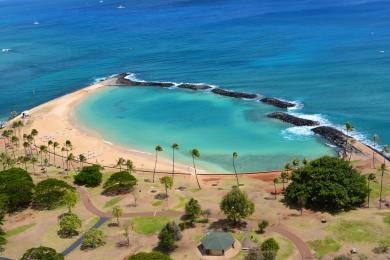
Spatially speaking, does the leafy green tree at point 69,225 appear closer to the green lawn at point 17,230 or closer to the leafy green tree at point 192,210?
the green lawn at point 17,230

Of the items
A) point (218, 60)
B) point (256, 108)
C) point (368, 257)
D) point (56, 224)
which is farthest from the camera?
A: point (218, 60)

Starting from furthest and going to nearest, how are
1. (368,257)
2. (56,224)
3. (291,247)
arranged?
1. (56,224)
2. (291,247)
3. (368,257)

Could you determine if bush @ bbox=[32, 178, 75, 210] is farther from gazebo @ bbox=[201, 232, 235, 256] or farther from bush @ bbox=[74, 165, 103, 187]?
gazebo @ bbox=[201, 232, 235, 256]

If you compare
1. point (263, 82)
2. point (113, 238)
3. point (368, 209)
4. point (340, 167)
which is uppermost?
point (263, 82)

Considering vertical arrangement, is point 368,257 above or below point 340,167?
below

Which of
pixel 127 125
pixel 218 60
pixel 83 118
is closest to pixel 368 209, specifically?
pixel 127 125

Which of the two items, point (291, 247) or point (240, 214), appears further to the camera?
point (240, 214)

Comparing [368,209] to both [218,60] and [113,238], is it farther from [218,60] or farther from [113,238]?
[218,60]
